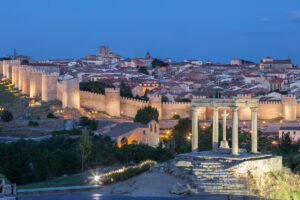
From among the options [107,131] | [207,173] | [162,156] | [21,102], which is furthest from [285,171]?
[21,102]

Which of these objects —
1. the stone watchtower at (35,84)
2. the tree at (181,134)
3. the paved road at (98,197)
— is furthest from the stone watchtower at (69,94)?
the paved road at (98,197)

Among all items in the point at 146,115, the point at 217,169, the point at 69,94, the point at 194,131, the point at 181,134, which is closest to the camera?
the point at 217,169

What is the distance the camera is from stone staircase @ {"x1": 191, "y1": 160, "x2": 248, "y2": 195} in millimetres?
13664

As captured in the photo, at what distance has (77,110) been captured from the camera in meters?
34.2

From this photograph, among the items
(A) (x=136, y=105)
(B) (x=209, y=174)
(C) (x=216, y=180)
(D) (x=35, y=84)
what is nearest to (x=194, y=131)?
(B) (x=209, y=174)

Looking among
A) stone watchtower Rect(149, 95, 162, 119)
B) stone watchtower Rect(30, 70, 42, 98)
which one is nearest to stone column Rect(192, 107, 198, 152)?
stone watchtower Rect(149, 95, 162, 119)

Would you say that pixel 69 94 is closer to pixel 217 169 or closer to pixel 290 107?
pixel 290 107

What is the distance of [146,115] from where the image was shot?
3309 cm

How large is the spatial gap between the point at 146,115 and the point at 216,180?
754 inches

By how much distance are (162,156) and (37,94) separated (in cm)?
1717

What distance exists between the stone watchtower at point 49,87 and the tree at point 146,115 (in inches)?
225

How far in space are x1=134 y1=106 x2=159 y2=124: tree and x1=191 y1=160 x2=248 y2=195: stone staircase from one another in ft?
56.9

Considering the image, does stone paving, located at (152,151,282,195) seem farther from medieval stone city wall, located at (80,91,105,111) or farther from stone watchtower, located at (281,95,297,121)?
stone watchtower, located at (281,95,297,121)

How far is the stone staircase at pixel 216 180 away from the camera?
13664 millimetres
